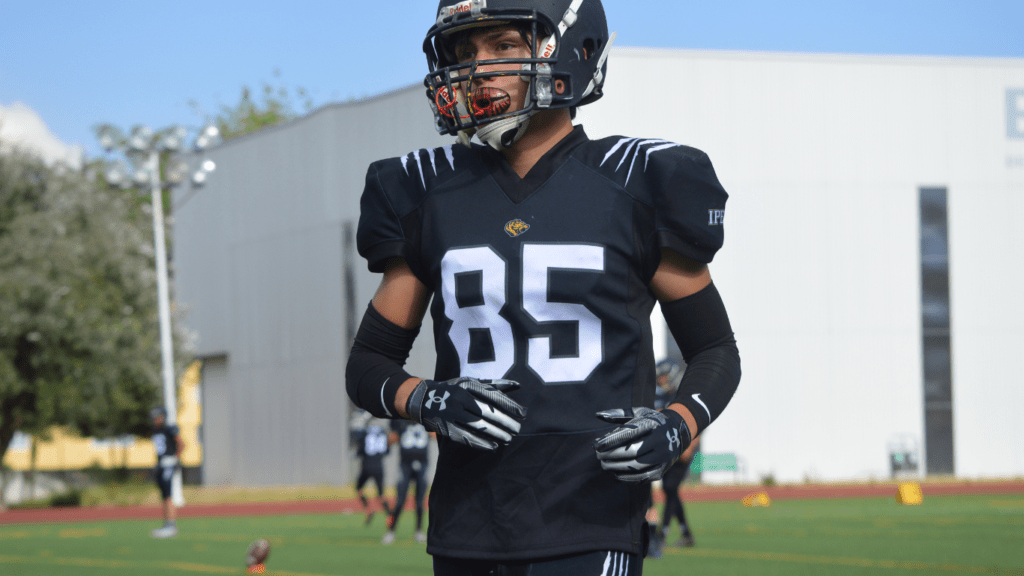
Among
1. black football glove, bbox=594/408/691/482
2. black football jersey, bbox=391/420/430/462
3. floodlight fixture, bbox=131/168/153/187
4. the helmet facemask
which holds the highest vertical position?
floodlight fixture, bbox=131/168/153/187

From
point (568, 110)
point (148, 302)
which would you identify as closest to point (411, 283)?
point (568, 110)

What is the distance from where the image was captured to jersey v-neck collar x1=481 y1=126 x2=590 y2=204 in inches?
115

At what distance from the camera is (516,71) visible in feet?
9.43

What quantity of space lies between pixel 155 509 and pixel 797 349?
15582 mm

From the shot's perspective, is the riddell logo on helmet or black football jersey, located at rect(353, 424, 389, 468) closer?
the riddell logo on helmet

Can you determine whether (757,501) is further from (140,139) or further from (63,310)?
(63,310)

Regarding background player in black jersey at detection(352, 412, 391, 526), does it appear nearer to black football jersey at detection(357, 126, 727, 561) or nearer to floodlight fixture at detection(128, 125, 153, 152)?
floodlight fixture at detection(128, 125, 153, 152)

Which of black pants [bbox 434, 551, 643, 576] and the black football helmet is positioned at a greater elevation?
the black football helmet

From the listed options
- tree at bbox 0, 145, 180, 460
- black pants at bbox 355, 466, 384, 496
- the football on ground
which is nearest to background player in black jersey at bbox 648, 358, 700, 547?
the football on ground

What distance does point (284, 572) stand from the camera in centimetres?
1173

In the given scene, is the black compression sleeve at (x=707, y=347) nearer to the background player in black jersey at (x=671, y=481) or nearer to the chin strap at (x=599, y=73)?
the chin strap at (x=599, y=73)

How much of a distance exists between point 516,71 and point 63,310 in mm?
26400

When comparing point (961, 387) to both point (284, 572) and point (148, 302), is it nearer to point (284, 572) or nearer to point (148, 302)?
point (148, 302)

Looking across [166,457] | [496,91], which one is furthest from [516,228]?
[166,457]
